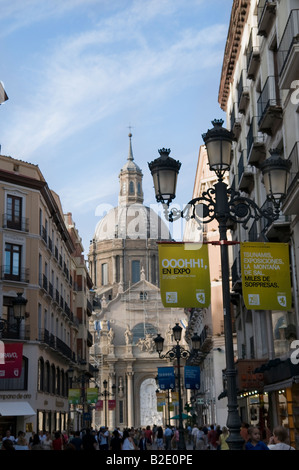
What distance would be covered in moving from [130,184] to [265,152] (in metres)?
108

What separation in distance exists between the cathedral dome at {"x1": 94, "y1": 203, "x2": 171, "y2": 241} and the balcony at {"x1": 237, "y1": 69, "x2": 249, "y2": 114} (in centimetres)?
8919

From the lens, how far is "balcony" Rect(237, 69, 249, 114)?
87.0 ft

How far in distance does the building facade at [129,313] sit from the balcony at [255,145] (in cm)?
4846

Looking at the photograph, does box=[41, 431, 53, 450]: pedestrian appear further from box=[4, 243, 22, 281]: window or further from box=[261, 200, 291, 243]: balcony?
box=[4, 243, 22, 281]: window

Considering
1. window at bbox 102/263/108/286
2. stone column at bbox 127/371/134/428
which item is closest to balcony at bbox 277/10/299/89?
stone column at bbox 127/371/134/428

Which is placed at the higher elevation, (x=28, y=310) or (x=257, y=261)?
(x=28, y=310)

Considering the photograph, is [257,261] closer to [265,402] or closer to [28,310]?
[265,402]

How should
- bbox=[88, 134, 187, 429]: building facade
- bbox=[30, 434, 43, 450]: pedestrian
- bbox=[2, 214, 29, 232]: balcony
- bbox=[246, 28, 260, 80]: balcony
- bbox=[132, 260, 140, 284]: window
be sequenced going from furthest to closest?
1. bbox=[132, 260, 140, 284]: window
2. bbox=[88, 134, 187, 429]: building facade
3. bbox=[2, 214, 29, 232]: balcony
4. bbox=[246, 28, 260, 80]: balcony
5. bbox=[30, 434, 43, 450]: pedestrian

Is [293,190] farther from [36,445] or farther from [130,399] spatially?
[130,399]

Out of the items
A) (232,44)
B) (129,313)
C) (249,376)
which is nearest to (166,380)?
(249,376)

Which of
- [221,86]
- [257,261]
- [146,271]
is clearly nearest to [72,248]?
[221,86]
